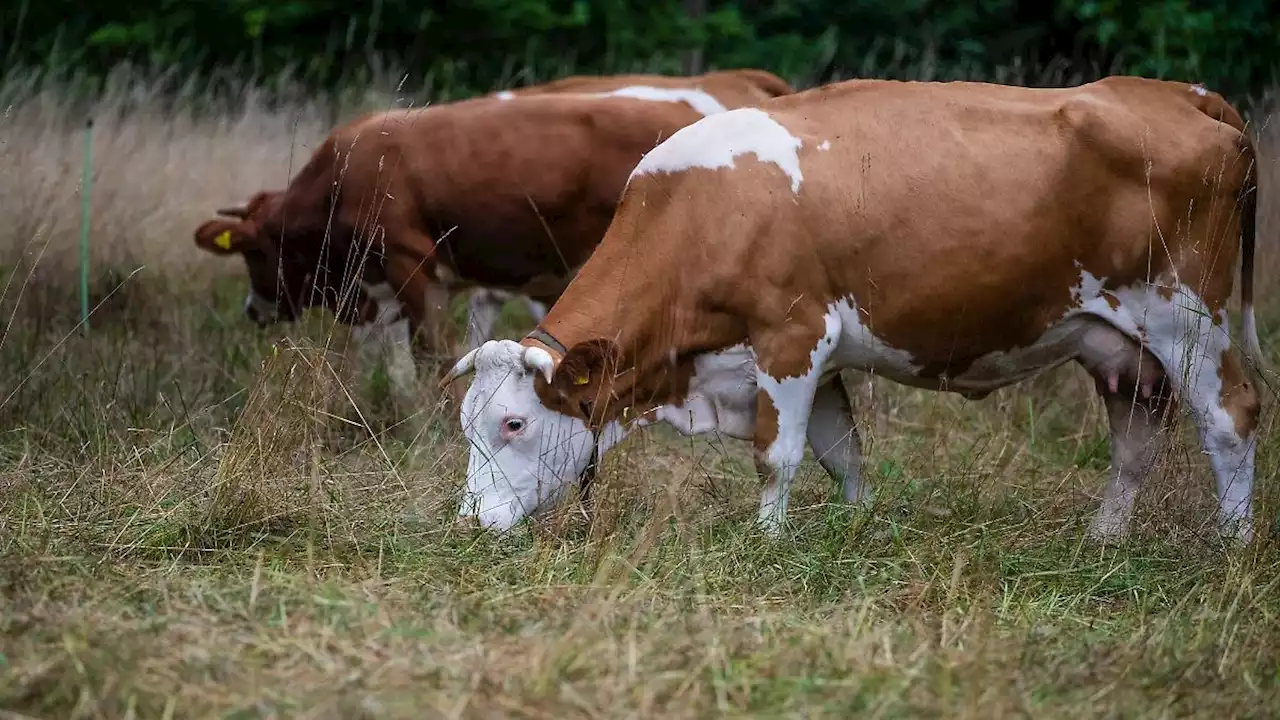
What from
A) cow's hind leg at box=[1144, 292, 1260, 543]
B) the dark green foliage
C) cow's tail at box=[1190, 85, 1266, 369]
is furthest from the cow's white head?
the dark green foliage

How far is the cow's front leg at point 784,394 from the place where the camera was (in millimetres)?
5180

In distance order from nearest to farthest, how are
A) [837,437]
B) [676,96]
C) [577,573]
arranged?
[577,573] → [837,437] → [676,96]

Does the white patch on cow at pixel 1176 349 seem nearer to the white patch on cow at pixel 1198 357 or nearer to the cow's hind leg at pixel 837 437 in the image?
the white patch on cow at pixel 1198 357

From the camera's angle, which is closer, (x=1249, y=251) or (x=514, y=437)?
(x=514, y=437)

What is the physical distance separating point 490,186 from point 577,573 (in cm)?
355

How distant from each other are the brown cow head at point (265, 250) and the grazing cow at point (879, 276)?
3343mm

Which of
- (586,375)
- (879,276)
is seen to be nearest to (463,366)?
(586,375)

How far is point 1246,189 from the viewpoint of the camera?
5.53 meters

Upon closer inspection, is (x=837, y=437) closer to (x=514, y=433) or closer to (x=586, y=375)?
(x=586, y=375)

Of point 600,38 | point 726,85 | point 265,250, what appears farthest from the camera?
point 600,38

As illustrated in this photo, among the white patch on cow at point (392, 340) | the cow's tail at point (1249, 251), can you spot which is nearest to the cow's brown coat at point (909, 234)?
the cow's tail at point (1249, 251)

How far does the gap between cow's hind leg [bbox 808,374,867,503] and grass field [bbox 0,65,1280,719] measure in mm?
83

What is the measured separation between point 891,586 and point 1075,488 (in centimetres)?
158

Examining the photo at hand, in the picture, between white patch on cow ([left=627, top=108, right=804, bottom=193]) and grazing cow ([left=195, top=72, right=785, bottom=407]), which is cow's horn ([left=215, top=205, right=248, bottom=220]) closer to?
grazing cow ([left=195, top=72, right=785, bottom=407])
